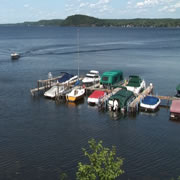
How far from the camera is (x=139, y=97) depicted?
45.7m

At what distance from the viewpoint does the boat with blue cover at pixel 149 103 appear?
139 feet

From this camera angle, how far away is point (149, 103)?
42688 mm

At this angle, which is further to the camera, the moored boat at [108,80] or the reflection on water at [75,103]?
the moored boat at [108,80]

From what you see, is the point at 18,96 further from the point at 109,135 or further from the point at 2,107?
the point at 109,135

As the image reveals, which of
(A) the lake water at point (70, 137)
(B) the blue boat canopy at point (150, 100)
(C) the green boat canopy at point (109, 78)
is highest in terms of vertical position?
(C) the green boat canopy at point (109, 78)

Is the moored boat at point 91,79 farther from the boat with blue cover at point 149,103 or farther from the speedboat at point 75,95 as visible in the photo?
the boat with blue cover at point 149,103

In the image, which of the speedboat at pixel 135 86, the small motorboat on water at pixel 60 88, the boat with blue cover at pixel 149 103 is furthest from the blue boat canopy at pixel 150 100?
the small motorboat on water at pixel 60 88

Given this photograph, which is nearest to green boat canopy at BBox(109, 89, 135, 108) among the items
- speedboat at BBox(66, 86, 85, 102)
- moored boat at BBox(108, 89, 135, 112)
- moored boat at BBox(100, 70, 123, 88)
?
moored boat at BBox(108, 89, 135, 112)

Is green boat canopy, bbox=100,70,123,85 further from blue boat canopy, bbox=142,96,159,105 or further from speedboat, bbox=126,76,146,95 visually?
blue boat canopy, bbox=142,96,159,105

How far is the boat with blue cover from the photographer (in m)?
42.2

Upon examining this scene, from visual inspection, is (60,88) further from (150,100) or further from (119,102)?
(150,100)

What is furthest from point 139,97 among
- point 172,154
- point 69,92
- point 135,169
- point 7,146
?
point 7,146

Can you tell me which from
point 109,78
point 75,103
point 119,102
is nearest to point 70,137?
point 119,102

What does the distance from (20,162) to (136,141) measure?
13824 millimetres
